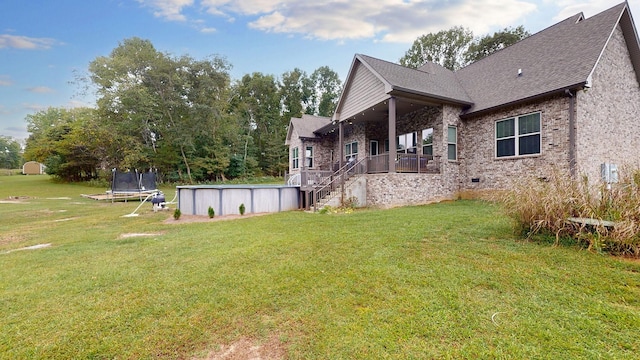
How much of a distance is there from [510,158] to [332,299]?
10.6 m

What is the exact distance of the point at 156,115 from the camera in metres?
27.0

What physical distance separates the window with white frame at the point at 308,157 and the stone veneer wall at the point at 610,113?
47.9 ft

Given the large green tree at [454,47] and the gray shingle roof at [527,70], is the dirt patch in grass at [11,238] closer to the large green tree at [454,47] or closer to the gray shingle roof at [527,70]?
the gray shingle roof at [527,70]

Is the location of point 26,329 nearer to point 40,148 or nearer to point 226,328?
point 226,328

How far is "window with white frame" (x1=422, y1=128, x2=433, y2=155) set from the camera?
12.3 m

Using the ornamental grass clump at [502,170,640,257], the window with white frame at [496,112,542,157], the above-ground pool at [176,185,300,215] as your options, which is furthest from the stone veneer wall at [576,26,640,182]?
the above-ground pool at [176,185,300,215]

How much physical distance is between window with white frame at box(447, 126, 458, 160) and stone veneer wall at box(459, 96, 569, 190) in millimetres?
248

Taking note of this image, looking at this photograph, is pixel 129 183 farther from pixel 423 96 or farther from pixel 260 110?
pixel 260 110

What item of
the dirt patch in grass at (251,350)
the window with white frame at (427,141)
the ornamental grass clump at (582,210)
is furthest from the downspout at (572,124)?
the dirt patch in grass at (251,350)

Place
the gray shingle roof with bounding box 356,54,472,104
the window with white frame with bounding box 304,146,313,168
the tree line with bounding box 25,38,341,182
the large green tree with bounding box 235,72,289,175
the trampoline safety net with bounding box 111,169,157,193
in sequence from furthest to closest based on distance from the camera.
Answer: the large green tree with bounding box 235,72,289,175 → the tree line with bounding box 25,38,341,182 → the window with white frame with bounding box 304,146,313,168 → the trampoline safety net with bounding box 111,169,157,193 → the gray shingle roof with bounding box 356,54,472,104

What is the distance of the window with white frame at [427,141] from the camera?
1232 centimetres

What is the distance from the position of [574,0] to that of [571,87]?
1038 cm

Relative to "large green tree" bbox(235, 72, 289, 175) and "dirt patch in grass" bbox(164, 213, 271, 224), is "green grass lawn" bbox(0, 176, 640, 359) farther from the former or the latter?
"large green tree" bbox(235, 72, 289, 175)

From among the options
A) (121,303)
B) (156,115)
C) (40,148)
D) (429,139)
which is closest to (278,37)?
(429,139)
